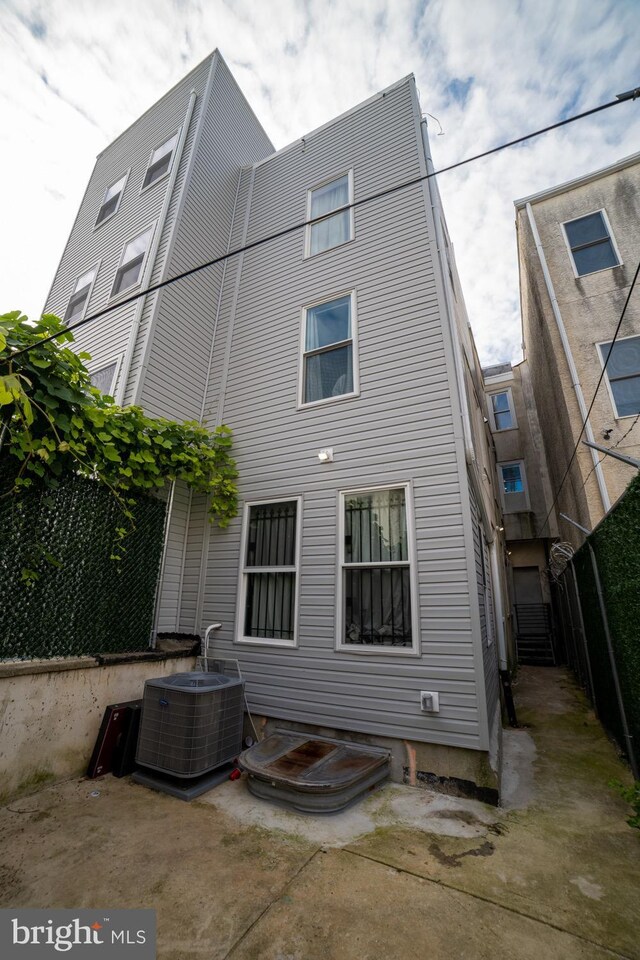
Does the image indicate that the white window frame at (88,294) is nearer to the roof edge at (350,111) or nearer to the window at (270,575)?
the roof edge at (350,111)

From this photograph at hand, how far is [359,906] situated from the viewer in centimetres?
200

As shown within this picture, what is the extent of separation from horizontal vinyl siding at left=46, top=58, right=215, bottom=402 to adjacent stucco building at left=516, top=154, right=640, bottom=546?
26.8ft

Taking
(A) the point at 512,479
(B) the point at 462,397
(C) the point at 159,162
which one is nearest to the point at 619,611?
(B) the point at 462,397

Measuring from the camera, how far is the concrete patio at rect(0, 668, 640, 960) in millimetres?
1800

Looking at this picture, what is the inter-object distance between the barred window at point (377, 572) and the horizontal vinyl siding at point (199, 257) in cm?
339

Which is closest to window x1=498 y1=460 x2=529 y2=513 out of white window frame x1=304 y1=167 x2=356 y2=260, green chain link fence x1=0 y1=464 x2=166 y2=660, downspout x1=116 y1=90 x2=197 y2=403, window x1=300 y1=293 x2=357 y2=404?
window x1=300 y1=293 x2=357 y2=404

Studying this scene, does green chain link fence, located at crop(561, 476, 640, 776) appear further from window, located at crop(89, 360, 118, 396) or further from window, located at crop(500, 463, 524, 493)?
window, located at crop(500, 463, 524, 493)

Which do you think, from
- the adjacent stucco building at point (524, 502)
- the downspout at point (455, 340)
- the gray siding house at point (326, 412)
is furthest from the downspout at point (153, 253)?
the adjacent stucco building at point (524, 502)

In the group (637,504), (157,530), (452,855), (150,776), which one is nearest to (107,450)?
(157,530)

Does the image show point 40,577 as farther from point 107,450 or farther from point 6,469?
point 107,450

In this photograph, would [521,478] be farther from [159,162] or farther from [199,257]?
[159,162]

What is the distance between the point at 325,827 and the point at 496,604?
212 inches

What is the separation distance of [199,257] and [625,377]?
27.8 feet

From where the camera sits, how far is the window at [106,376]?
6184mm
